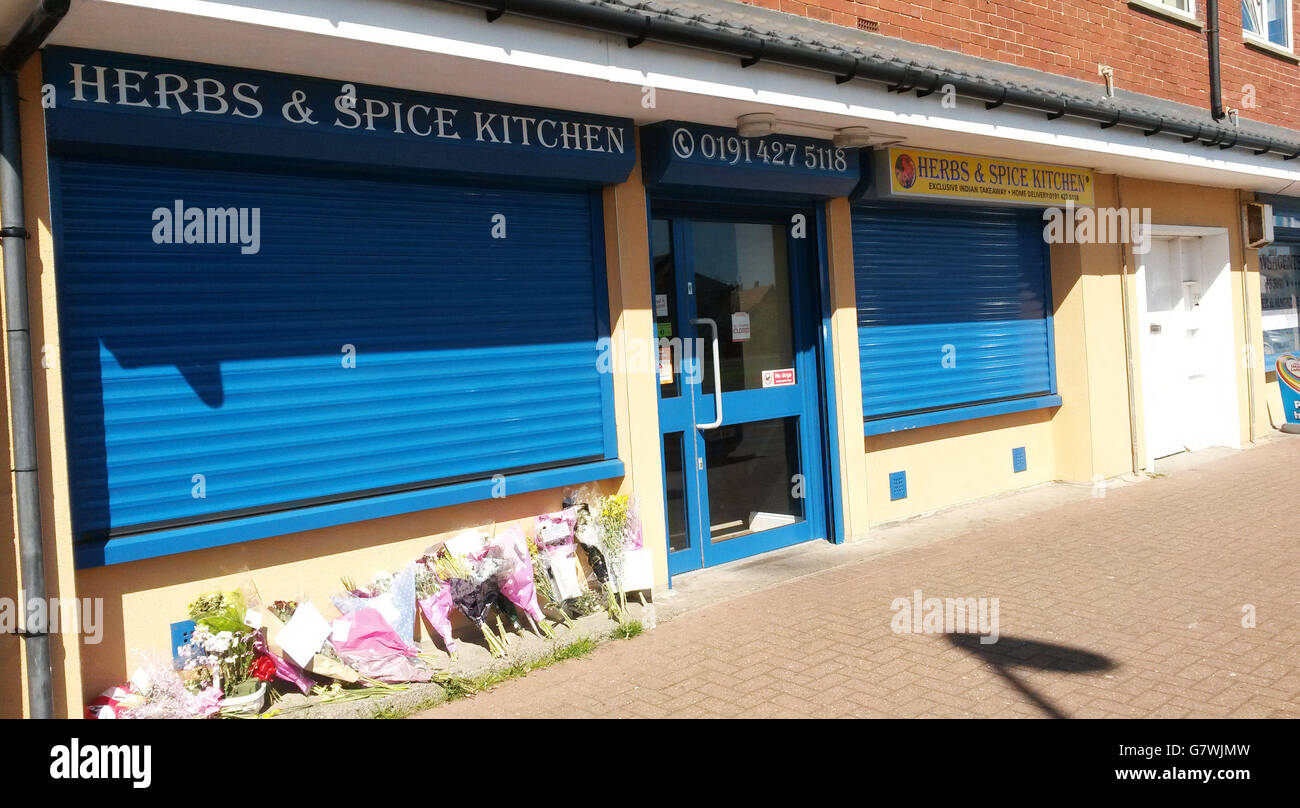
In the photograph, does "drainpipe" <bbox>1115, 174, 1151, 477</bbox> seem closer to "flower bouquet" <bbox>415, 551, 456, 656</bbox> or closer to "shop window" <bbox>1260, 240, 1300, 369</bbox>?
"shop window" <bbox>1260, 240, 1300, 369</bbox>

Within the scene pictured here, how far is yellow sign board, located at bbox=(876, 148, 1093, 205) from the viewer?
7891mm

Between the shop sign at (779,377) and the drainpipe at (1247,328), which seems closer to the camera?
the shop sign at (779,377)

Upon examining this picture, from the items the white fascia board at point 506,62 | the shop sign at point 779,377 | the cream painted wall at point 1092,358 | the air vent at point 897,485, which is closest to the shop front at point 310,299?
the white fascia board at point 506,62

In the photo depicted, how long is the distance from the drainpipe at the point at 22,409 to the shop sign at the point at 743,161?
3.49 metres

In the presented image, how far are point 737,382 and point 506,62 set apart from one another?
320cm

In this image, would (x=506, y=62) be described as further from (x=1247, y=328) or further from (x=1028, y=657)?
(x=1247, y=328)

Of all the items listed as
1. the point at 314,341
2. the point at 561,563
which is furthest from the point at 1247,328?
the point at 314,341

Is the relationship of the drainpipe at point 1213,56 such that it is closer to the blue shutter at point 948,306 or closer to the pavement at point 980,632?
the blue shutter at point 948,306

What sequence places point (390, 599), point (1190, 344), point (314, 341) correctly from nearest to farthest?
1. point (390, 599)
2. point (314, 341)
3. point (1190, 344)

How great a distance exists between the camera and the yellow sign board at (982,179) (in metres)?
7.89

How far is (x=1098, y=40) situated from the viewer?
9.56 metres

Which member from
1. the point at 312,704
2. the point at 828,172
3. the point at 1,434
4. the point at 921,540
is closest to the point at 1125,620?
the point at 921,540

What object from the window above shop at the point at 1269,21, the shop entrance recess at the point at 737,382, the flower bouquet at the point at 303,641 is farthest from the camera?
the window above shop at the point at 1269,21
